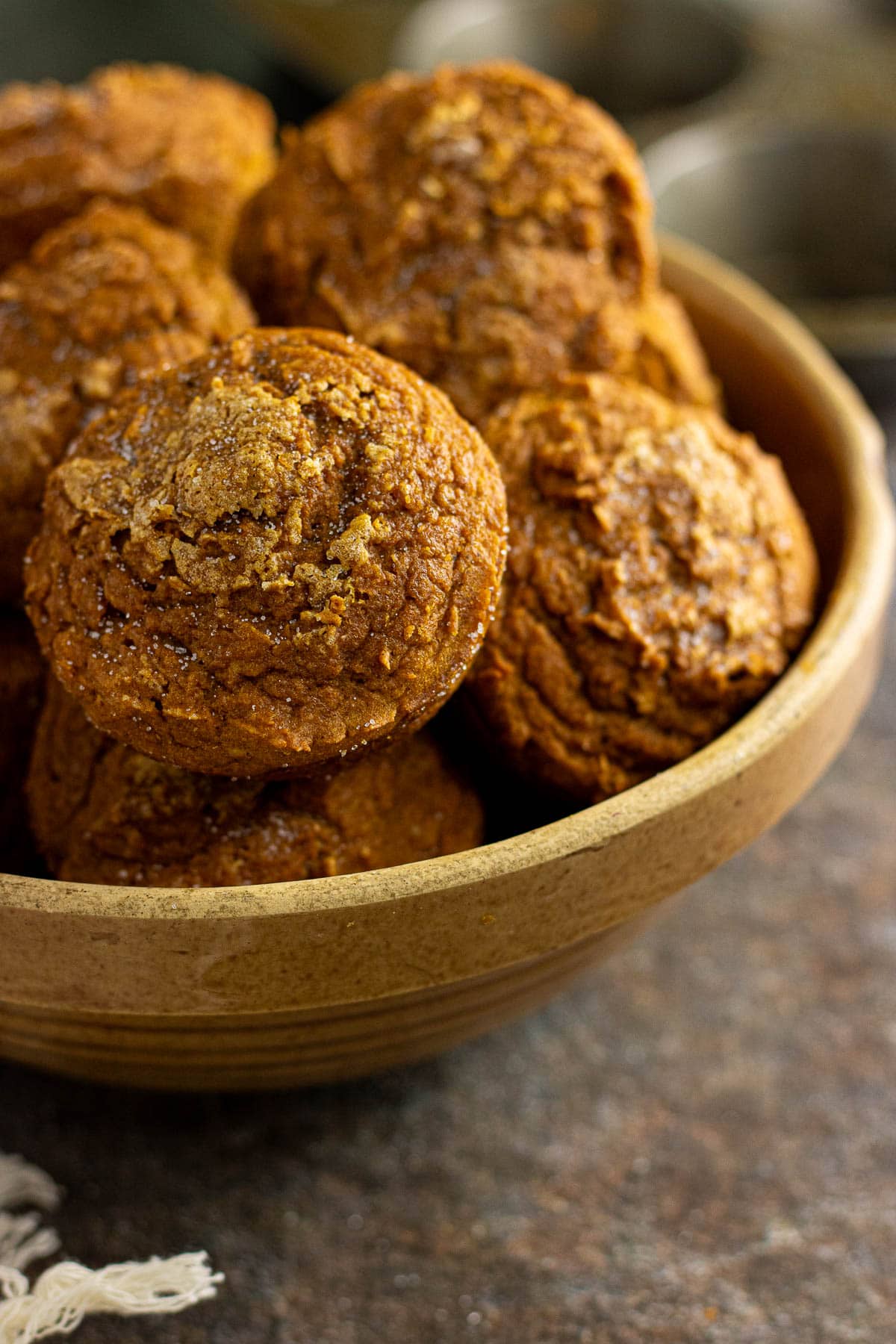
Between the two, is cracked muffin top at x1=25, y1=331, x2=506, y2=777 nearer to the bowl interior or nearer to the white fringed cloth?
the white fringed cloth

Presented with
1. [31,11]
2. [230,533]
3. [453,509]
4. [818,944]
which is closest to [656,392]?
[453,509]

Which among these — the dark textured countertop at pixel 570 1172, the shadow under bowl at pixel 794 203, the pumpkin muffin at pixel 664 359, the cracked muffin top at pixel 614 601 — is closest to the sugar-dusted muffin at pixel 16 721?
the dark textured countertop at pixel 570 1172

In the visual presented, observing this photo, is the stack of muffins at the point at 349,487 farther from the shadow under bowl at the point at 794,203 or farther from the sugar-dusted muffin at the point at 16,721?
the shadow under bowl at the point at 794,203

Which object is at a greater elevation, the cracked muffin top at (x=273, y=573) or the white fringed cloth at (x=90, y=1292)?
the cracked muffin top at (x=273, y=573)

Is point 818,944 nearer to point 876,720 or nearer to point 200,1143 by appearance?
point 876,720

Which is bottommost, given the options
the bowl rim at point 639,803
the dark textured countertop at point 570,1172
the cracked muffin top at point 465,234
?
the dark textured countertop at point 570,1172

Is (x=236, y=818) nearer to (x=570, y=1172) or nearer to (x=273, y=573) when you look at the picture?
(x=273, y=573)
